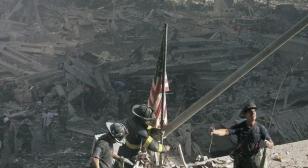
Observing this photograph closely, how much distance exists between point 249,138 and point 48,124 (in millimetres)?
9551

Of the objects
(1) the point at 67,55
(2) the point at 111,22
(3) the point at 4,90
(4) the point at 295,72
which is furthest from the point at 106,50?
(4) the point at 295,72

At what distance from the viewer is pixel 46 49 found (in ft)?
70.1

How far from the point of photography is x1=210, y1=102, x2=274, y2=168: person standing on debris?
687cm

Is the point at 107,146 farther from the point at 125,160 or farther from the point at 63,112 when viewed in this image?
the point at 63,112

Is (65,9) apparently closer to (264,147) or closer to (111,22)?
(111,22)

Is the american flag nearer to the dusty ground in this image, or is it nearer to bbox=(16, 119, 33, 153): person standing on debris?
the dusty ground

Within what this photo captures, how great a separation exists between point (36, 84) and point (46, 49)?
3.63 metres

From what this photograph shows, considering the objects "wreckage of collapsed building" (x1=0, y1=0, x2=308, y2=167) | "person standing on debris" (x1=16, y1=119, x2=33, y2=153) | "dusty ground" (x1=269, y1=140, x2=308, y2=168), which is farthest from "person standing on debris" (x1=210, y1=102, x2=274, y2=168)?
"person standing on debris" (x1=16, y1=119, x2=33, y2=153)

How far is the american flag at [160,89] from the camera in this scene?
7.87m

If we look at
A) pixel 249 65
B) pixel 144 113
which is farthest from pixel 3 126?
pixel 249 65

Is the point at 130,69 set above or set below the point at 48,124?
above

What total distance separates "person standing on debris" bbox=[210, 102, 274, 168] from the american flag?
131 centimetres

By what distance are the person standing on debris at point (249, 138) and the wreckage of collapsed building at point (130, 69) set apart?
5.46 feet

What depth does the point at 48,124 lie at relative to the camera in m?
15.6
